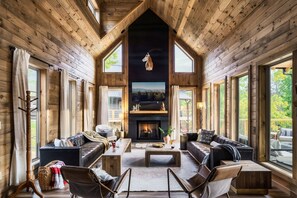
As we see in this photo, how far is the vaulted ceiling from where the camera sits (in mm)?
5043

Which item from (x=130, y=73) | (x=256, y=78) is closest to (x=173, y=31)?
(x=130, y=73)

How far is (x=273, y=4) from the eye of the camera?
392 centimetres

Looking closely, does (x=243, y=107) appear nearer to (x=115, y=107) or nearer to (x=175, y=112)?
(x=175, y=112)

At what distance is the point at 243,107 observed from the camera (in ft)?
18.7

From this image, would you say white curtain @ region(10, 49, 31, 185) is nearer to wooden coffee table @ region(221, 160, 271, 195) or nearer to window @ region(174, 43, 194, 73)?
wooden coffee table @ region(221, 160, 271, 195)

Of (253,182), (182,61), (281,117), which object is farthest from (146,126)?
(253,182)

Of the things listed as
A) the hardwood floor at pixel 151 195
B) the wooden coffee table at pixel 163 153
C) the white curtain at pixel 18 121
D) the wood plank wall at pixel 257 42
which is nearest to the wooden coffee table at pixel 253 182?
the hardwood floor at pixel 151 195

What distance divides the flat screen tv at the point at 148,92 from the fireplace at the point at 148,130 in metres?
1.00

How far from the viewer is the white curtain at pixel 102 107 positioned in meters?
9.30

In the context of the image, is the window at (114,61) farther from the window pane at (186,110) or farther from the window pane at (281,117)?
the window pane at (281,117)

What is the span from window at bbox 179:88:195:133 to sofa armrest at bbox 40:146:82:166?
6.22 metres

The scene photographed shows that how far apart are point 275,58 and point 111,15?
552 cm

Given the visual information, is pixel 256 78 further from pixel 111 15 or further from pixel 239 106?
pixel 111 15

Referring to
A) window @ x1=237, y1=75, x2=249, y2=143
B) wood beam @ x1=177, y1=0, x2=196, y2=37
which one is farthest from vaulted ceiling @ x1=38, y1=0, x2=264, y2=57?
window @ x1=237, y1=75, x2=249, y2=143
